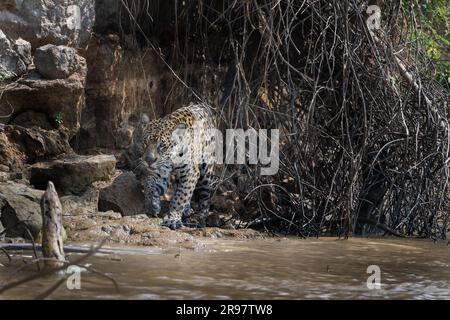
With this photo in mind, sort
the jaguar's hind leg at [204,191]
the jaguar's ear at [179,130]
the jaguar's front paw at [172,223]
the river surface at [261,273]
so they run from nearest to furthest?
1. the river surface at [261,273]
2. the jaguar's front paw at [172,223]
3. the jaguar's ear at [179,130]
4. the jaguar's hind leg at [204,191]

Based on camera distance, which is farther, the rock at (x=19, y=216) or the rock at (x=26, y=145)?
the rock at (x=26, y=145)

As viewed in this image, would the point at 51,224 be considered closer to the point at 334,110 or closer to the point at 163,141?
the point at 163,141

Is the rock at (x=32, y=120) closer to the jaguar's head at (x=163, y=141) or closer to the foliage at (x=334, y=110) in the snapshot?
the jaguar's head at (x=163, y=141)

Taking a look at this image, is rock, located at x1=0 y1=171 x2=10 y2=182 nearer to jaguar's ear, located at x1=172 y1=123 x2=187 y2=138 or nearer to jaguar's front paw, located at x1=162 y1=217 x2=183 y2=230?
jaguar's front paw, located at x1=162 y1=217 x2=183 y2=230

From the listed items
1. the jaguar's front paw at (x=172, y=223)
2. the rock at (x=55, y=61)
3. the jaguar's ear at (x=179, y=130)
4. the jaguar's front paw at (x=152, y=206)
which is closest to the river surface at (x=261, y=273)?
the jaguar's front paw at (x=172, y=223)

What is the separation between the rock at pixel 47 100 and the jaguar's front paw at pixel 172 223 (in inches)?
59.5

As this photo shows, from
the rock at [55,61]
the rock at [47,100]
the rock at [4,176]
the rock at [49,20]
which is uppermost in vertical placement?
the rock at [49,20]

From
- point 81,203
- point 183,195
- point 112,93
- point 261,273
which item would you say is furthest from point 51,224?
point 112,93

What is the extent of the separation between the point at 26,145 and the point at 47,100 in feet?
1.68

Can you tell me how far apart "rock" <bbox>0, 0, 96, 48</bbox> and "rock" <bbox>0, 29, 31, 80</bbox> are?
0.16 m

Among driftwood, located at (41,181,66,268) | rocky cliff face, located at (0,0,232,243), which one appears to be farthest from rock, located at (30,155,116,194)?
driftwood, located at (41,181,66,268)

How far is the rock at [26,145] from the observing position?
820 cm

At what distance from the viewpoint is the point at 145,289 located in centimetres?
527
